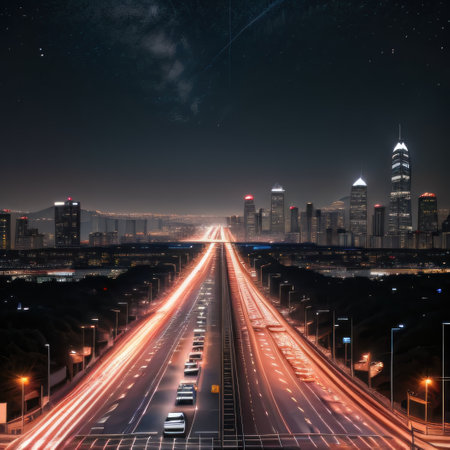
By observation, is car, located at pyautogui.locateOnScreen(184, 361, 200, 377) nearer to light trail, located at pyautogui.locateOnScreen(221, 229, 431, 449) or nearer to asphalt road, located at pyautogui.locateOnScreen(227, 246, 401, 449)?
asphalt road, located at pyautogui.locateOnScreen(227, 246, 401, 449)

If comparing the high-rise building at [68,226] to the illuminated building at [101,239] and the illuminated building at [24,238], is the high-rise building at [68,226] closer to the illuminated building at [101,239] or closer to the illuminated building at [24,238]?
the illuminated building at [101,239]

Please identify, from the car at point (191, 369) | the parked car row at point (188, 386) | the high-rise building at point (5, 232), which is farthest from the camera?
the high-rise building at point (5, 232)

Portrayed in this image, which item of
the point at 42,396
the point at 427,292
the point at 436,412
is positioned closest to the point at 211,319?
the point at 42,396

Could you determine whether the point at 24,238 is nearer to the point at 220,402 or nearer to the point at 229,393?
the point at 229,393

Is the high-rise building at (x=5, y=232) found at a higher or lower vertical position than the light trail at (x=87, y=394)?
higher

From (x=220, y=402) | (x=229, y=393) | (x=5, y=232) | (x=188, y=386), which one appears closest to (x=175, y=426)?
(x=220, y=402)

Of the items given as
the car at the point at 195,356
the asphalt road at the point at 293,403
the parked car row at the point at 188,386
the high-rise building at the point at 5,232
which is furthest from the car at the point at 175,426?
the high-rise building at the point at 5,232

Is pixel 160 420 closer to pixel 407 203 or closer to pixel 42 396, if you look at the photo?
pixel 42 396
